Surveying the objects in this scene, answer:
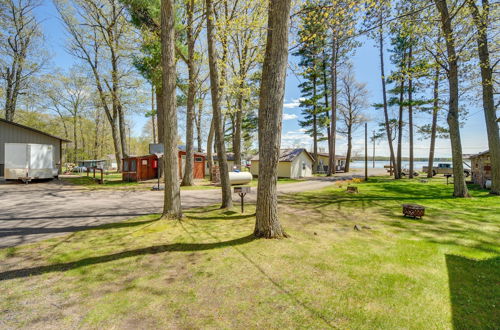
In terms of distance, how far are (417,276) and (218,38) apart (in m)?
10.3

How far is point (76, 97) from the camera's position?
30.1 meters

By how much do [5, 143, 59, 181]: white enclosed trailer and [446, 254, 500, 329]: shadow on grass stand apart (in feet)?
66.3

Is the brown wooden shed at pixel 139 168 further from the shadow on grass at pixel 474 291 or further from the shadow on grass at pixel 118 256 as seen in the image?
the shadow on grass at pixel 474 291

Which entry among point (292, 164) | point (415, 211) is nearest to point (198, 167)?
point (292, 164)

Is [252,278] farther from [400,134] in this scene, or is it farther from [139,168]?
[400,134]

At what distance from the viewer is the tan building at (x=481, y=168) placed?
45.8 feet

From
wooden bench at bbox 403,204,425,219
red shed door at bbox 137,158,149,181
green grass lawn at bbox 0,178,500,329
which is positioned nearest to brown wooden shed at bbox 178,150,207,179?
red shed door at bbox 137,158,149,181

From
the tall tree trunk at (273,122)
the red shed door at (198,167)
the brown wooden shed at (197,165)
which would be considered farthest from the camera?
the red shed door at (198,167)

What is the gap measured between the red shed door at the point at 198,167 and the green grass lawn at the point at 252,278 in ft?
47.9

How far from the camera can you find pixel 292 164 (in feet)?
78.4

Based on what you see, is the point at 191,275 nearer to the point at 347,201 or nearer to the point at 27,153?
the point at 347,201

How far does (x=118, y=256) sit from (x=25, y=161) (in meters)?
15.8

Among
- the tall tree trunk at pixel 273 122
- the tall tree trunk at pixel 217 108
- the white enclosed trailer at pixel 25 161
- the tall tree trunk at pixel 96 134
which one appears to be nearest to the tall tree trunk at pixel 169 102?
the tall tree trunk at pixel 217 108

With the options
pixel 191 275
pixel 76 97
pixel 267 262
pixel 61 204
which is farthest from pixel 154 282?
pixel 76 97
